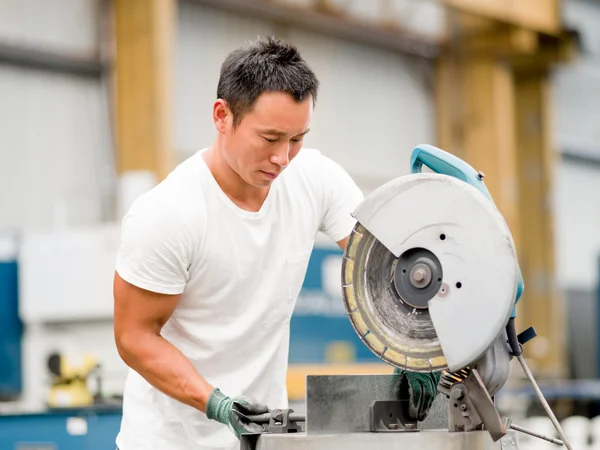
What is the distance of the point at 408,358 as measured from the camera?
164 centimetres

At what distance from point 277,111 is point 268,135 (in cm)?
4

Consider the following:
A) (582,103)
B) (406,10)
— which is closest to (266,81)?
(406,10)

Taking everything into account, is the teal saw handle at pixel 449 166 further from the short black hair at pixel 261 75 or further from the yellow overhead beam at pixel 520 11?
the yellow overhead beam at pixel 520 11

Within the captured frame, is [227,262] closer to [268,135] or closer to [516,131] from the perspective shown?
[268,135]

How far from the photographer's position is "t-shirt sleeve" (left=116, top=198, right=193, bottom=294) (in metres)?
1.84

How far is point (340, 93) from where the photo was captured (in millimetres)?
9164

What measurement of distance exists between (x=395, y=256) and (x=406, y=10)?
8.23m

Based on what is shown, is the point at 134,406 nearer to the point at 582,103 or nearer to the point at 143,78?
the point at 143,78

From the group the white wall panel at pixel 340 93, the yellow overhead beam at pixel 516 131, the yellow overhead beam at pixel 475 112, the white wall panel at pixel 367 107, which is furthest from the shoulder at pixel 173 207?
the yellow overhead beam at pixel 475 112

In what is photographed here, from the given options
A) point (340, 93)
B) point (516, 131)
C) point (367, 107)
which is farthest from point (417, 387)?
point (516, 131)

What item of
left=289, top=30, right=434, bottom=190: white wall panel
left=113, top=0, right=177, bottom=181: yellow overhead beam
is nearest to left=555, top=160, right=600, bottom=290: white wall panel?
left=289, top=30, right=434, bottom=190: white wall panel

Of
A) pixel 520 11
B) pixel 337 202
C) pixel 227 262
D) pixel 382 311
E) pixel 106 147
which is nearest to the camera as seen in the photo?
pixel 382 311

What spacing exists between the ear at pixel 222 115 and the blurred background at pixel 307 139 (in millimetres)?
1869

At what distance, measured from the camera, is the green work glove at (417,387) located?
1.73 m
